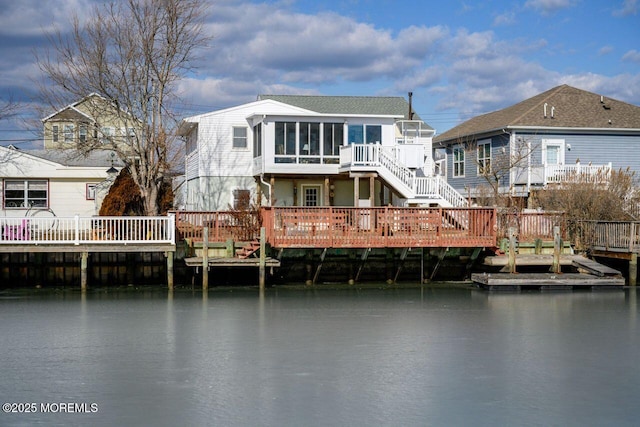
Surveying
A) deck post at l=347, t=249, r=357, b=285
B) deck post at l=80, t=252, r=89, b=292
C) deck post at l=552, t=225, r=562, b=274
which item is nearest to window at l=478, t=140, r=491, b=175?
deck post at l=552, t=225, r=562, b=274

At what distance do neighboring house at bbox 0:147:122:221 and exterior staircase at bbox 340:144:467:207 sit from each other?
1283 centimetres

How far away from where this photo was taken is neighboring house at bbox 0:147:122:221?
4056 cm

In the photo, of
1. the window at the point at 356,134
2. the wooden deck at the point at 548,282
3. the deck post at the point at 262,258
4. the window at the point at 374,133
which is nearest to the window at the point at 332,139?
the window at the point at 356,134

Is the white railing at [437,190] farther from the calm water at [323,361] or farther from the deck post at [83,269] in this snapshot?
the deck post at [83,269]

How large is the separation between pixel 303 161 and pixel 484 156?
11.0 metres

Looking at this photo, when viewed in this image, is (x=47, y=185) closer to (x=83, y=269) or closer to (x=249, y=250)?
(x=83, y=269)

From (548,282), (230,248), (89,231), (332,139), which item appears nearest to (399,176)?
(332,139)

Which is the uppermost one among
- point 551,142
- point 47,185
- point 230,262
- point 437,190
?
point 551,142

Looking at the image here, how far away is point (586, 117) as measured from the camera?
135ft

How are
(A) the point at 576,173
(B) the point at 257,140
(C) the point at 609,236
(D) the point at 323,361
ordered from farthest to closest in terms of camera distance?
(B) the point at 257,140 → (A) the point at 576,173 → (C) the point at 609,236 → (D) the point at 323,361

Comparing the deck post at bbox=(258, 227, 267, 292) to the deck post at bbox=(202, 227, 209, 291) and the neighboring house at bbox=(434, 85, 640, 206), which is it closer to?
the deck post at bbox=(202, 227, 209, 291)

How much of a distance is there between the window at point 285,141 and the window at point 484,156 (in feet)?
34.9

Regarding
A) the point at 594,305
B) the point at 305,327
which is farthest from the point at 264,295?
the point at 594,305

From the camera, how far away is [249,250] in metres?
30.0
